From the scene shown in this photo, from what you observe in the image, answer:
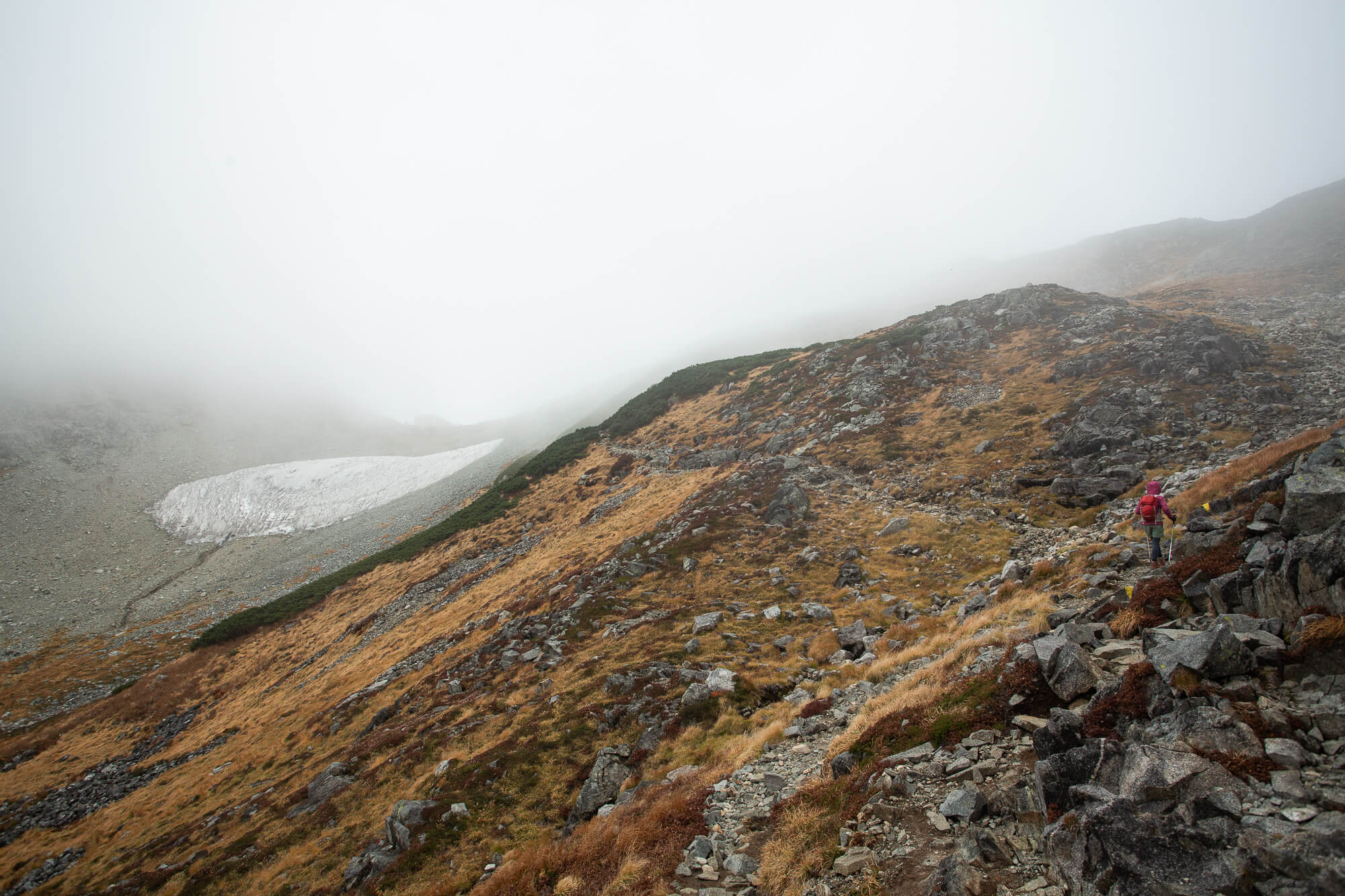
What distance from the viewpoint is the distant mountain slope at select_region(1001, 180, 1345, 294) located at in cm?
7044

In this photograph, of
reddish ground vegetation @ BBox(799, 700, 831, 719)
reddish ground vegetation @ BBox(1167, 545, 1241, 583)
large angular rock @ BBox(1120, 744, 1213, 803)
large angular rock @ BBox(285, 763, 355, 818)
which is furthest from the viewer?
large angular rock @ BBox(285, 763, 355, 818)

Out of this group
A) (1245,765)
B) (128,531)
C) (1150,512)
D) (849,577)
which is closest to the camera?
(1245,765)

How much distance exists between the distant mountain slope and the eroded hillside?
1623 inches

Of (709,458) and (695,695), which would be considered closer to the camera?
(695,695)

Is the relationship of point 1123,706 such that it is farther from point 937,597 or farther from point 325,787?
point 325,787

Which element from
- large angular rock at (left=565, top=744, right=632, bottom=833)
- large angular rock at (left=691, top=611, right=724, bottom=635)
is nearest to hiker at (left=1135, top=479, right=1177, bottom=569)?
large angular rock at (left=691, top=611, right=724, bottom=635)

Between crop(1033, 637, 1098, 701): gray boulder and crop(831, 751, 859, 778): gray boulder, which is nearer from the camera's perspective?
crop(1033, 637, 1098, 701): gray boulder

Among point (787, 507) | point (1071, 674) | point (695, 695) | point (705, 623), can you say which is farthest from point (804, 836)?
point (787, 507)

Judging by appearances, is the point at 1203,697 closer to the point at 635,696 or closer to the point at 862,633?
the point at 862,633

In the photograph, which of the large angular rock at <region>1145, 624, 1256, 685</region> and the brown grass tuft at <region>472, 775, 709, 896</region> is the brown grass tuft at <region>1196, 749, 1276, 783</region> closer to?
the large angular rock at <region>1145, 624, 1256, 685</region>

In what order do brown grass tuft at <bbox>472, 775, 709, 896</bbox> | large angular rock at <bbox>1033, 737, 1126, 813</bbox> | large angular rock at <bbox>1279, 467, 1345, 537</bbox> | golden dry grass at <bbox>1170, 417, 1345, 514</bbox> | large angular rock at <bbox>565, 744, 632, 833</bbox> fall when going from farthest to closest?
large angular rock at <bbox>565, 744, 632, 833</bbox>
golden dry grass at <bbox>1170, 417, 1345, 514</bbox>
brown grass tuft at <bbox>472, 775, 709, 896</bbox>
large angular rock at <bbox>1279, 467, 1345, 537</bbox>
large angular rock at <bbox>1033, 737, 1126, 813</bbox>

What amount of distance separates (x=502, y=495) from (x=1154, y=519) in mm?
61718

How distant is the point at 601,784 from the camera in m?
14.7

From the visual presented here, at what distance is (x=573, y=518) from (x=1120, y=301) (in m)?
60.8
